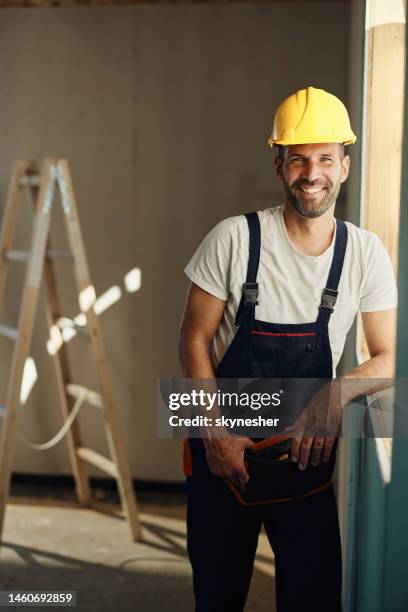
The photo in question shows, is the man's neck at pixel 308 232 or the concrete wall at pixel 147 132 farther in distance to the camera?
the concrete wall at pixel 147 132

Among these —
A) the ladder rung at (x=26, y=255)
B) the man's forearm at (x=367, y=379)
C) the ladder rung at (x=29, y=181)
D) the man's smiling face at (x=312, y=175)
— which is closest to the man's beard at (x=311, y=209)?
the man's smiling face at (x=312, y=175)

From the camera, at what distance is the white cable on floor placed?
3992 millimetres

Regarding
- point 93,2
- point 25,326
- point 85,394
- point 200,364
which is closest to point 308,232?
point 200,364

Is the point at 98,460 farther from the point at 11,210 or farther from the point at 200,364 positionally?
the point at 200,364

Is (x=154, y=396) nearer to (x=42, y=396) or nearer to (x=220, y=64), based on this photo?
(x=42, y=396)

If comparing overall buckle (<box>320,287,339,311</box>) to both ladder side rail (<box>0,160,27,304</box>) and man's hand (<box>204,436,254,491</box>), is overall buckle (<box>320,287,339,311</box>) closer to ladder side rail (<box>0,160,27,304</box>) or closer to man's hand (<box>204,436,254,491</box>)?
man's hand (<box>204,436,254,491</box>)

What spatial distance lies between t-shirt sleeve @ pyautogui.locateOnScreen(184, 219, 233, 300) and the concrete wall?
7.34 feet

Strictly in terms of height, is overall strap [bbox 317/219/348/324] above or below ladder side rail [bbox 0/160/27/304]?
below

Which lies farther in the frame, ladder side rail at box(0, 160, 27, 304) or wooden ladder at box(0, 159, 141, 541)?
ladder side rail at box(0, 160, 27, 304)

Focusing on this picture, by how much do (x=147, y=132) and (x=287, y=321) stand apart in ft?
8.23

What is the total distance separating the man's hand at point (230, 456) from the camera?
187 cm

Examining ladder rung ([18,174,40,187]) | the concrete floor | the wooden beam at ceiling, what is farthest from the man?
the wooden beam at ceiling

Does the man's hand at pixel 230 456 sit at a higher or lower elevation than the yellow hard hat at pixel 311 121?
lower

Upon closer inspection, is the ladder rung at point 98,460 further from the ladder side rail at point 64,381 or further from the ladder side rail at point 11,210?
the ladder side rail at point 11,210
